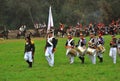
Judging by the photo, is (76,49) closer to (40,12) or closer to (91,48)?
(91,48)

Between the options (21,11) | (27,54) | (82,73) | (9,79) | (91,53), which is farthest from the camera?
(21,11)

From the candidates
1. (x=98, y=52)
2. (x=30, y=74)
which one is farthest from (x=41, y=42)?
(x=30, y=74)

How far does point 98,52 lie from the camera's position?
28266 mm

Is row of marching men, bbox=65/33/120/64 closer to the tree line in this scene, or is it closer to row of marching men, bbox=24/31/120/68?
row of marching men, bbox=24/31/120/68

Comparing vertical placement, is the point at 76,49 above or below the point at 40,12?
below

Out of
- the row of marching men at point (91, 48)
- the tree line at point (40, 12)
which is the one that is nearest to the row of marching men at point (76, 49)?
the row of marching men at point (91, 48)

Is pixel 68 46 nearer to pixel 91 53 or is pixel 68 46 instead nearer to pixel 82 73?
pixel 91 53

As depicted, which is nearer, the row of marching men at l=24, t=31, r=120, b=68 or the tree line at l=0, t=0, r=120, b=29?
the row of marching men at l=24, t=31, r=120, b=68

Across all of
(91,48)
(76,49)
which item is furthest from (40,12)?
(91,48)

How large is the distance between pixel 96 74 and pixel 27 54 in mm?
5257

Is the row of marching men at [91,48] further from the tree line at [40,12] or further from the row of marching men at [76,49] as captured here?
the tree line at [40,12]

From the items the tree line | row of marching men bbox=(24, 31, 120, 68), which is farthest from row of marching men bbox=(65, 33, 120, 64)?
the tree line

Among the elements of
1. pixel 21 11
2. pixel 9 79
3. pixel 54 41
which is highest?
pixel 21 11

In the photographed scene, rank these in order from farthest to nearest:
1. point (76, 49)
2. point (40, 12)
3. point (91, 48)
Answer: point (40, 12) < point (76, 49) < point (91, 48)
